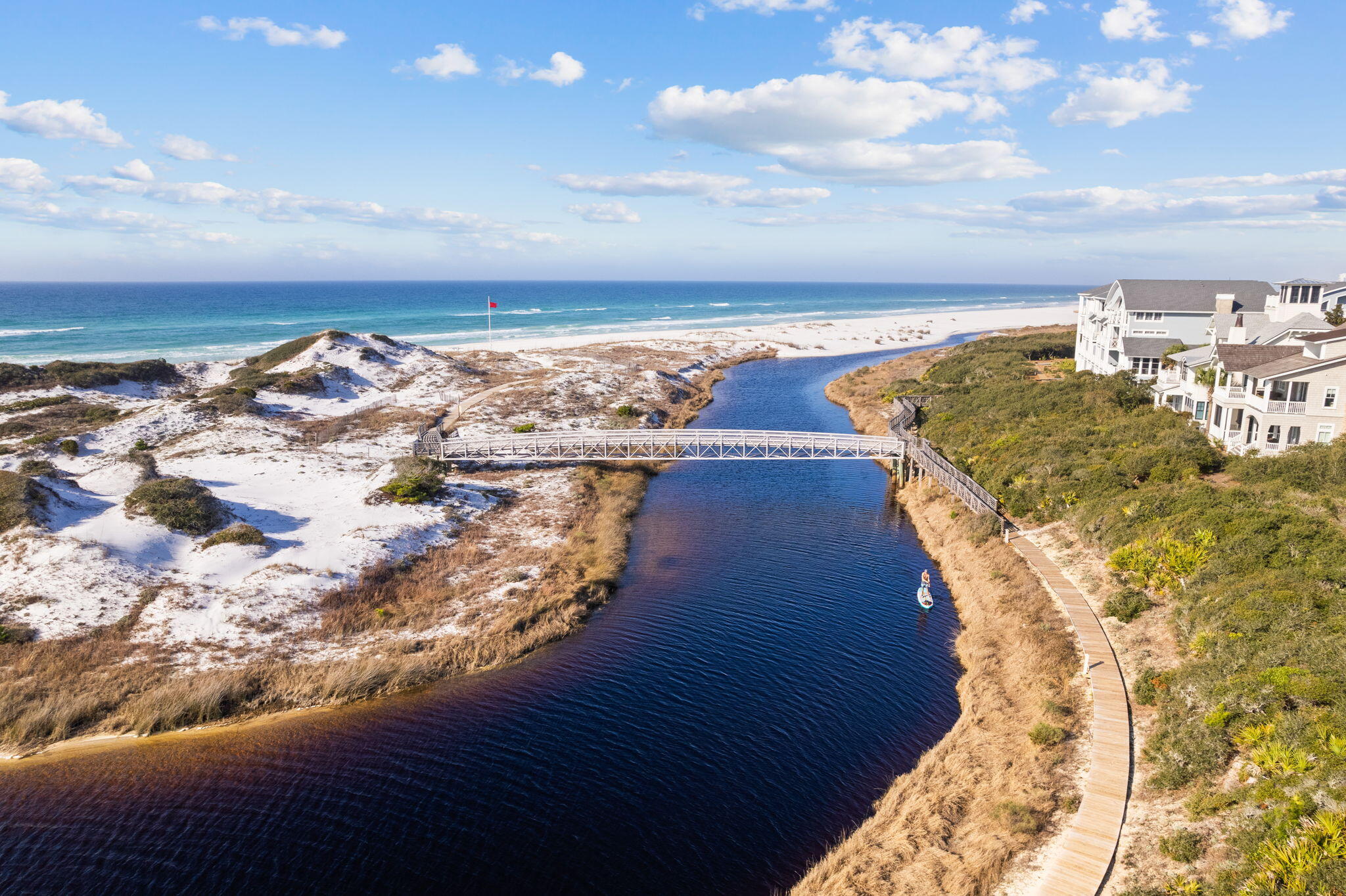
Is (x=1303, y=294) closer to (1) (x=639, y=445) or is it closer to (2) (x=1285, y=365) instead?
(2) (x=1285, y=365)

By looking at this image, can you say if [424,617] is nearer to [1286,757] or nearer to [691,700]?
[691,700]

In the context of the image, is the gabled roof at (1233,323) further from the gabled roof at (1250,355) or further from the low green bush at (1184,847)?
the low green bush at (1184,847)

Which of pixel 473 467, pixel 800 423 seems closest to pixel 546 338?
pixel 800 423

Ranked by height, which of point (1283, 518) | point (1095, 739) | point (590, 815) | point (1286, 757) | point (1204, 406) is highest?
point (1204, 406)

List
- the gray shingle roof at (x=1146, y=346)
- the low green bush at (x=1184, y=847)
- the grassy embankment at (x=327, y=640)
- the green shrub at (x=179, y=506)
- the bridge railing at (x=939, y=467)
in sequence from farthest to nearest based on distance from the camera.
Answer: the gray shingle roof at (x=1146, y=346) → the bridge railing at (x=939, y=467) → the green shrub at (x=179, y=506) → the grassy embankment at (x=327, y=640) → the low green bush at (x=1184, y=847)

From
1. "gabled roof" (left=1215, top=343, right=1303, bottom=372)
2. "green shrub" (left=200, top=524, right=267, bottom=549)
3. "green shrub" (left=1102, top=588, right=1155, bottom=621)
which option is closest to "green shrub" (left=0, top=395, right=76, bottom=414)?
"green shrub" (left=200, top=524, right=267, bottom=549)

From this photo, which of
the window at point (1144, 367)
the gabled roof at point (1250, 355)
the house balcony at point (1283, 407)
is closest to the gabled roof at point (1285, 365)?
the gabled roof at point (1250, 355)

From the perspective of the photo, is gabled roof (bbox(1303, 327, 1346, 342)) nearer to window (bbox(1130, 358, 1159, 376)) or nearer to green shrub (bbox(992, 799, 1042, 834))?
window (bbox(1130, 358, 1159, 376))
